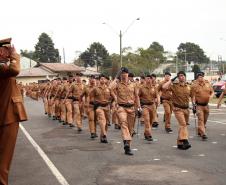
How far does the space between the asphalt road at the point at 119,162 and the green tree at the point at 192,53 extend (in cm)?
14085

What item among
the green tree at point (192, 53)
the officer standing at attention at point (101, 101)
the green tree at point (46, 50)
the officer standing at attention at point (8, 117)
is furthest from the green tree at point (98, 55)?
the officer standing at attention at point (8, 117)

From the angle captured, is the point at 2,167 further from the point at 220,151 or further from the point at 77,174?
the point at 220,151

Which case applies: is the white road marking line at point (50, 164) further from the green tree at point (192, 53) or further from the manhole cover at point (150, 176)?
the green tree at point (192, 53)

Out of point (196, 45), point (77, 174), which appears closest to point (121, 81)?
point (77, 174)

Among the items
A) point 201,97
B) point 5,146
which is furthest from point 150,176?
point 201,97

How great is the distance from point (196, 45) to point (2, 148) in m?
156

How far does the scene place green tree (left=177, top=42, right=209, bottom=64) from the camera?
154 meters

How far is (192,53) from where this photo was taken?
505ft

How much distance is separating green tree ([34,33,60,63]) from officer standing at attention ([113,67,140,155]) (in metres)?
111

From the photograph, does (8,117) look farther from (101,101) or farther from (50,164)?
(101,101)

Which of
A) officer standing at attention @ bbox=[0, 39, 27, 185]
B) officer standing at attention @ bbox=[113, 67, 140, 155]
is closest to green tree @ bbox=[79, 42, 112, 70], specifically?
officer standing at attention @ bbox=[113, 67, 140, 155]

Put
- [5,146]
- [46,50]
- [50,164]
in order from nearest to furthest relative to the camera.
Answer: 1. [5,146]
2. [50,164]
3. [46,50]

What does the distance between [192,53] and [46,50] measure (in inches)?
2017

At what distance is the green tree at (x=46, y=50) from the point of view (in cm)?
12138
